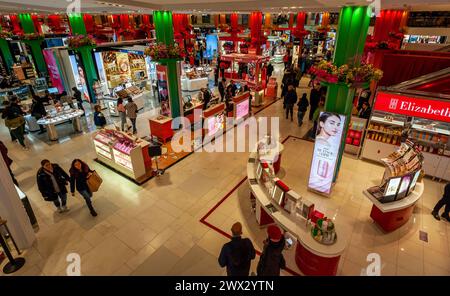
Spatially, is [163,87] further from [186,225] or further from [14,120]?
[186,225]

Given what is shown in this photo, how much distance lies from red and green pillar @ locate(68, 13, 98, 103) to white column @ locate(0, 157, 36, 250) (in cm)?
872

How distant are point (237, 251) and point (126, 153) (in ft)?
14.8

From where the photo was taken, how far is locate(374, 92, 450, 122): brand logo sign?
6.38 m

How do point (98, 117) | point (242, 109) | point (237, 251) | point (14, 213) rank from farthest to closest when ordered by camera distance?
point (242, 109) → point (98, 117) → point (14, 213) → point (237, 251)

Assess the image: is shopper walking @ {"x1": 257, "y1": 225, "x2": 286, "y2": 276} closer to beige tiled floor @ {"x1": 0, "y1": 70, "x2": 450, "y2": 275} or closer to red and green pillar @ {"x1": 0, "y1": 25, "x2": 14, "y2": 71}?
beige tiled floor @ {"x1": 0, "y1": 70, "x2": 450, "y2": 275}

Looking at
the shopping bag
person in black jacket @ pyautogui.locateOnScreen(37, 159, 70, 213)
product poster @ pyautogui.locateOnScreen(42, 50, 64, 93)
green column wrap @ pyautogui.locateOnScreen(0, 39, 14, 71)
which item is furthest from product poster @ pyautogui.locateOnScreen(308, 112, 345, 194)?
green column wrap @ pyautogui.locateOnScreen(0, 39, 14, 71)

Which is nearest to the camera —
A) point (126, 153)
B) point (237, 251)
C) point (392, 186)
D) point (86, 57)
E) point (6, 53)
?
point (237, 251)

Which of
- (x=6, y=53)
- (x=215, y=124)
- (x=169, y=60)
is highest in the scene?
(x=169, y=60)

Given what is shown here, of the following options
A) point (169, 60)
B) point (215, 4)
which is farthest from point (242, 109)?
point (215, 4)

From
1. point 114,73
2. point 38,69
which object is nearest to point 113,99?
point 114,73

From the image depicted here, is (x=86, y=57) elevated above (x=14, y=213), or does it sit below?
above

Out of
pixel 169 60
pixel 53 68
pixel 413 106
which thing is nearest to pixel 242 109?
pixel 169 60

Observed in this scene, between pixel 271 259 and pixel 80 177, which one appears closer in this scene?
pixel 271 259

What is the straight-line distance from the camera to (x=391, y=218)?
17.1ft
